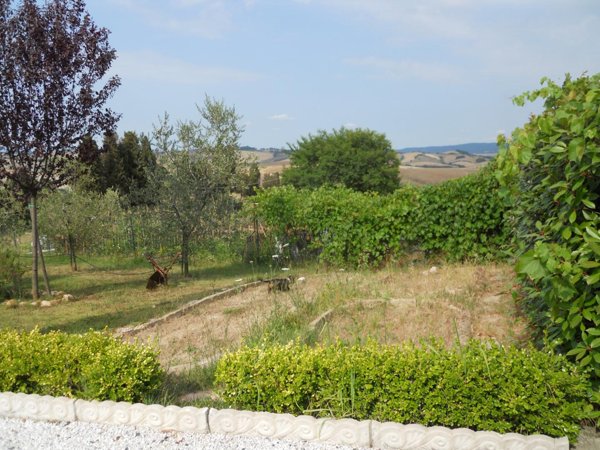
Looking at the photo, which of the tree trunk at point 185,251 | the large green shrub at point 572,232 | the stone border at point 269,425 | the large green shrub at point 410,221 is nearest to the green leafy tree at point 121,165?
the tree trunk at point 185,251

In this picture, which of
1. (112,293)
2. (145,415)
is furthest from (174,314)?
(145,415)

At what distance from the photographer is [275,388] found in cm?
463

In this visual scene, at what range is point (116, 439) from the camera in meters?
4.50

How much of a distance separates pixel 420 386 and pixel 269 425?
121 centimetres

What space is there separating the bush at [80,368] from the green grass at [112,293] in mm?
1178

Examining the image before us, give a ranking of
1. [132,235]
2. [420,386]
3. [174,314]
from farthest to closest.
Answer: [132,235] < [174,314] < [420,386]

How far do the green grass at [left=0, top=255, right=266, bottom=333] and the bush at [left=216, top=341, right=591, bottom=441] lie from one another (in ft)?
10.7

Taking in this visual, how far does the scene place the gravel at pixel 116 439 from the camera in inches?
169

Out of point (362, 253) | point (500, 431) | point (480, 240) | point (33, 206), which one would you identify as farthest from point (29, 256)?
point (500, 431)

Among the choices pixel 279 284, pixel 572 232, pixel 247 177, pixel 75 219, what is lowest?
pixel 279 284

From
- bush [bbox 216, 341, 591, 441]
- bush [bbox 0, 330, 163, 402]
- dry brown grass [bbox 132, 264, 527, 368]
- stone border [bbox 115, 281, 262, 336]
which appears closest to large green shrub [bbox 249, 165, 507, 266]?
dry brown grass [bbox 132, 264, 527, 368]

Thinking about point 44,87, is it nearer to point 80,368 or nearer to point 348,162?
point 80,368

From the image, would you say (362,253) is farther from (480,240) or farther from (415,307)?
(415,307)

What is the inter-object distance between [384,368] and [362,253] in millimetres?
7062
